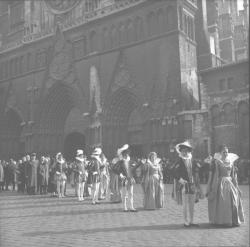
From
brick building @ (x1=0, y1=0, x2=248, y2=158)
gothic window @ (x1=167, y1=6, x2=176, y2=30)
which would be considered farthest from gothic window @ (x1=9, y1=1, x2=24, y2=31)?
gothic window @ (x1=167, y1=6, x2=176, y2=30)

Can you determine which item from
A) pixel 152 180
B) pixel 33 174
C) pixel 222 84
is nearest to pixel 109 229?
pixel 152 180

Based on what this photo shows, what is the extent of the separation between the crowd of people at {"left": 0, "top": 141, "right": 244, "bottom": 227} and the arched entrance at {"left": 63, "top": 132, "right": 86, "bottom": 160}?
48.1ft

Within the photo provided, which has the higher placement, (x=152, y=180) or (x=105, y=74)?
(x=105, y=74)

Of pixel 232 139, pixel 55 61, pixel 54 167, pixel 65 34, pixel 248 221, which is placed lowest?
pixel 248 221

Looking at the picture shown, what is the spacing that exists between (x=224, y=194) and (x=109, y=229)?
2493 mm

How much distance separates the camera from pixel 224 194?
8250mm

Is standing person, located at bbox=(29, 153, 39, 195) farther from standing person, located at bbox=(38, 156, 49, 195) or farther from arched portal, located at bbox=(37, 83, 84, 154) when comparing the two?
arched portal, located at bbox=(37, 83, 84, 154)

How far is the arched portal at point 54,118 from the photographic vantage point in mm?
35969

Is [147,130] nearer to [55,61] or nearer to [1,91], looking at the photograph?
[55,61]

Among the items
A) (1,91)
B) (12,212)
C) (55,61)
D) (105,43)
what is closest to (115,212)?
(12,212)

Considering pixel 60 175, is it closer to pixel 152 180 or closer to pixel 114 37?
pixel 152 180

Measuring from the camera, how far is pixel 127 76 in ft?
102

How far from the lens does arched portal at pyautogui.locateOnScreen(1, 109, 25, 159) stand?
119ft

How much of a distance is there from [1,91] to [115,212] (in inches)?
1221
